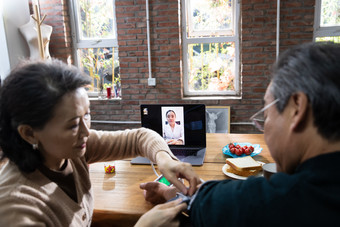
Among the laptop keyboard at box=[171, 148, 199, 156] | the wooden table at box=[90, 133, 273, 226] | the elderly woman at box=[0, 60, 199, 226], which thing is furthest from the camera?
the laptop keyboard at box=[171, 148, 199, 156]

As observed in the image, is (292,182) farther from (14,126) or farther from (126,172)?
(126,172)

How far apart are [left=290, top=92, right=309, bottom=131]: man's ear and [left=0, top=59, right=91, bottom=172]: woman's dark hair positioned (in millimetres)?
687

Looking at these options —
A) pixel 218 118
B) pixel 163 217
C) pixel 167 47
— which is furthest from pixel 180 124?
pixel 167 47

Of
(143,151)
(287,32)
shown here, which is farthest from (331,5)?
(143,151)

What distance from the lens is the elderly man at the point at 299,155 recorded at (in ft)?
1.87

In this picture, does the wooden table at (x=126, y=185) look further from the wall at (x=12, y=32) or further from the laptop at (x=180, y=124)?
the wall at (x=12, y=32)

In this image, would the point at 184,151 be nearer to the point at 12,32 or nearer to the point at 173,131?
the point at 173,131

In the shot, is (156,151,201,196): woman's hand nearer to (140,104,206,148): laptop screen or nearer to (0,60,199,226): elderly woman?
(0,60,199,226): elderly woman

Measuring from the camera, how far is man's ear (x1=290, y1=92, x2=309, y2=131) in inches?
24.2

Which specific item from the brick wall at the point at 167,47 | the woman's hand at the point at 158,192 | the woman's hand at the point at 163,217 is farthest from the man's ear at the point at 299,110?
the brick wall at the point at 167,47

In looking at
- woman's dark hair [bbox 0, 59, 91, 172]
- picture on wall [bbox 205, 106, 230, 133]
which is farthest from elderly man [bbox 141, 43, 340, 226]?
picture on wall [bbox 205, 106, 230, 133]

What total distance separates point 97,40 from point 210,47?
156cm

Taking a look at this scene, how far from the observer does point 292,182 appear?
1.95 ft

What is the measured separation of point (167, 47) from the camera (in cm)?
340
